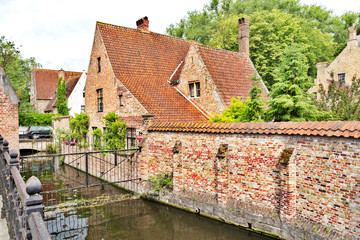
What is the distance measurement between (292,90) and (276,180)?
4071 millimetres

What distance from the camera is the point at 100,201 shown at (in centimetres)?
1279

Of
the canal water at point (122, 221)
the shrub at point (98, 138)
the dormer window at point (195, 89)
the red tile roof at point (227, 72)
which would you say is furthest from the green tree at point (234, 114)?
the shrub at point (98, 138)

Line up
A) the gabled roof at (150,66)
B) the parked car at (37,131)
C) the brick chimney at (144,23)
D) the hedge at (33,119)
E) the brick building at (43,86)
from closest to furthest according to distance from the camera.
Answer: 1. the gabled roof at (150,66)
2. the brick chimney at (144,23)
3. the parked car at (37,131)
4. the hedge at (33,119)
5. the brick building at (43,86)

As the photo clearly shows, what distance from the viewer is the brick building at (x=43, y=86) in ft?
158

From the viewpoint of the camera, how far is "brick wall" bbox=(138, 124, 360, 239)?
6762 millimetres

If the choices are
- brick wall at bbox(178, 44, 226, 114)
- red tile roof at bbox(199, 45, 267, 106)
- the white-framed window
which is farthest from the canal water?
red tile roof at bbox(199, 45, 267, 106)

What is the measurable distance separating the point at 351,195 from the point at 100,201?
10.4 metres

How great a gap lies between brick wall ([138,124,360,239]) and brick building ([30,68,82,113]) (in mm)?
42567

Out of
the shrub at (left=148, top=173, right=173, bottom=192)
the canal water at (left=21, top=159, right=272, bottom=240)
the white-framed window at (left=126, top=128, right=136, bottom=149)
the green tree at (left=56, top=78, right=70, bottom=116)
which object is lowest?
the canal water at (left=21, top=159, right=272, bottom=240)

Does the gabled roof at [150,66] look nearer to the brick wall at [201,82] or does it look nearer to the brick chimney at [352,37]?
the brick wall at [201,82]

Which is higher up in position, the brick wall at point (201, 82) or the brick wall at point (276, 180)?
the brick wall at point (201, 82)

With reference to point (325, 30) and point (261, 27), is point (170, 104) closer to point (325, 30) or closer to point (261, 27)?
point (261, 27)

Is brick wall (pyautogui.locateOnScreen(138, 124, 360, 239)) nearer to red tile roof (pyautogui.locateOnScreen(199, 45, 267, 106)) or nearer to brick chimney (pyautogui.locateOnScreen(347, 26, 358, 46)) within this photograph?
red tile roof (pyautogui.locateOnScreen(199, 45, 267, 106))

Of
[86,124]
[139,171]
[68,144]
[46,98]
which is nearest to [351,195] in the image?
[139,171]
